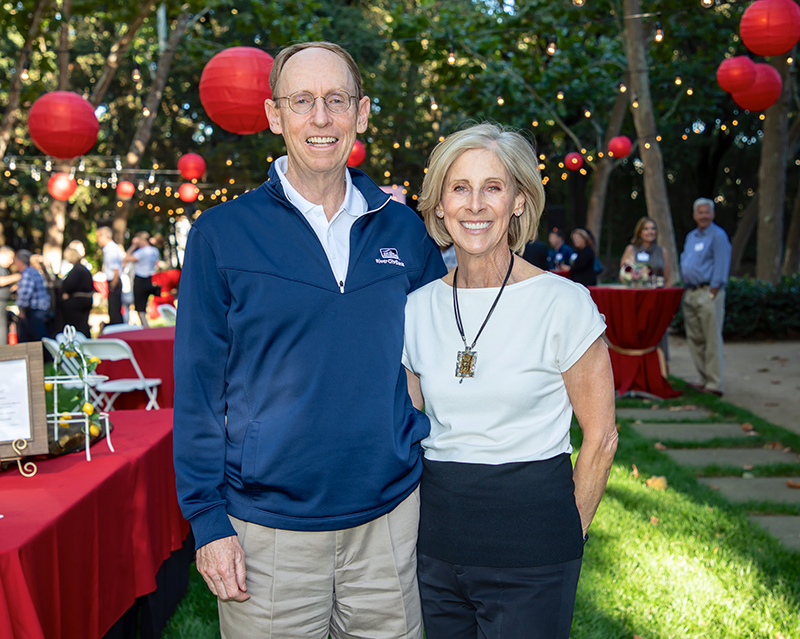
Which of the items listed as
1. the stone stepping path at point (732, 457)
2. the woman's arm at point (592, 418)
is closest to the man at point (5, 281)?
the stone stepping path at point (732, 457)

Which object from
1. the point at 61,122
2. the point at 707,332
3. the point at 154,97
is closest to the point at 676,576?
the point at 707,332

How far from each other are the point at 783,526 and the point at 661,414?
2.89 m

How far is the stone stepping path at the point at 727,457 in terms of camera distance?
13.3 feet

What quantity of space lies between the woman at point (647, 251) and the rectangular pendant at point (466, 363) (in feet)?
21.5

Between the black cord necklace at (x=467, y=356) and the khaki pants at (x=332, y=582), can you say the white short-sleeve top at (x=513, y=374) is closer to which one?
the black cord necklace at (x=467, y=356)

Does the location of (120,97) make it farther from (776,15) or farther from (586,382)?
(586,382)

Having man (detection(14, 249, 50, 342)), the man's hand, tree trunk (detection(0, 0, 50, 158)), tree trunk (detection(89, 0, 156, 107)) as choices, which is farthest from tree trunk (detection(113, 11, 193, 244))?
the man's hand

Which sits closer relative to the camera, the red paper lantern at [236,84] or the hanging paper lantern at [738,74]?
the red paper lantern at [236,84]

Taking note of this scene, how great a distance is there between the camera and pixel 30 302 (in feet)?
32.5

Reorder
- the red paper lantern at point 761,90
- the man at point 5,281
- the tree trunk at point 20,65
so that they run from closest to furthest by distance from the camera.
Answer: the red paper lantern at point 761,90 < the man at point 5,281 < the tree trunk at point 20,65

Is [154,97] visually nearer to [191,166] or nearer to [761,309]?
[191,166]

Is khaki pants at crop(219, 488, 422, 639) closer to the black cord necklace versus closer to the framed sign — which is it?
the black cord necklace

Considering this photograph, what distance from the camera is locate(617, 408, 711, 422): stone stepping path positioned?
6.57 metres

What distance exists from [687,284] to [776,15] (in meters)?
2.81
